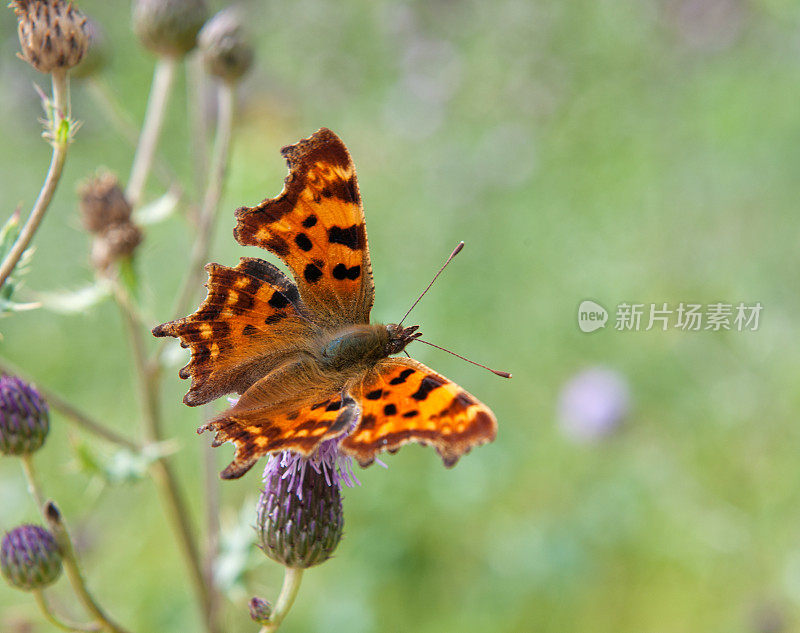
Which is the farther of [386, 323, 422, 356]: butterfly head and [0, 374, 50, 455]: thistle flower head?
[386, 323, 422, 356]: butterfly head

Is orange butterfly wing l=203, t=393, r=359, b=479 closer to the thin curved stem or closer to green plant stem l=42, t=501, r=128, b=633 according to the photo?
green plant stem l=42, t=501, r=128, b=633

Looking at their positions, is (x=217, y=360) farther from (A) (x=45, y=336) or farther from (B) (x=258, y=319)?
(A) (x=45, y=336)

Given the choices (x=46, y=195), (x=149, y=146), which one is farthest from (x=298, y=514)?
(x=149, y=146)

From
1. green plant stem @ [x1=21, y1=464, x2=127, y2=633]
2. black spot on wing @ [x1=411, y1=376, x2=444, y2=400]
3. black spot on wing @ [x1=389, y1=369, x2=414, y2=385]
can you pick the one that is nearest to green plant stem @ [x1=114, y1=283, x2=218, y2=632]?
green plant stem @ [x1=21, y1=464, x2=127, y2=633]

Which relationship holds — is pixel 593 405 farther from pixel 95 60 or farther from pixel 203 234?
pixel 95 60

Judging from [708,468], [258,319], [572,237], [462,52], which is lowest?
[258,319]

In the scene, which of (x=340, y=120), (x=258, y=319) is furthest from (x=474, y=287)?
(x=258, y=319)
